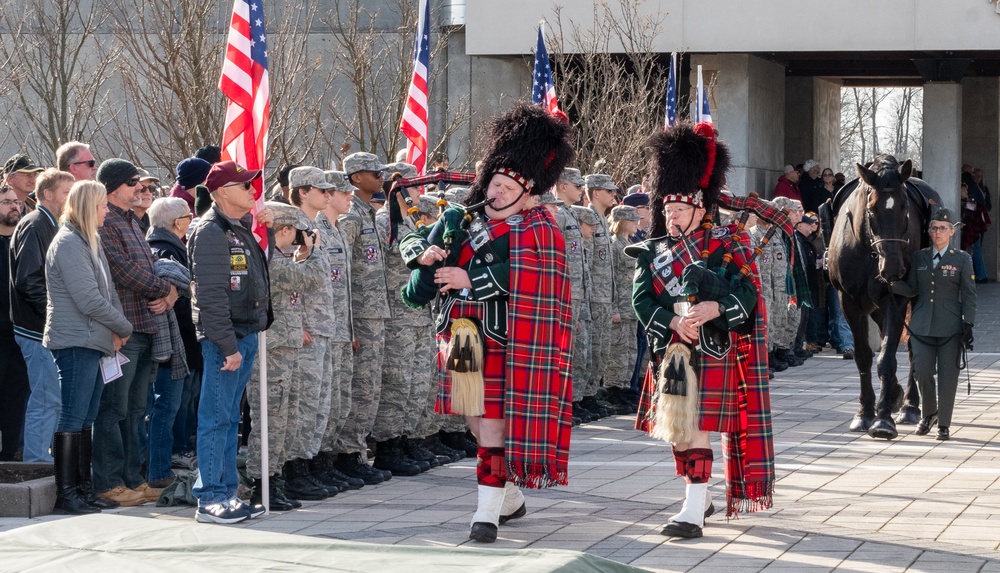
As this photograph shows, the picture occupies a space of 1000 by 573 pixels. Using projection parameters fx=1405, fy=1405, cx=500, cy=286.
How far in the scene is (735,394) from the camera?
7.17 m

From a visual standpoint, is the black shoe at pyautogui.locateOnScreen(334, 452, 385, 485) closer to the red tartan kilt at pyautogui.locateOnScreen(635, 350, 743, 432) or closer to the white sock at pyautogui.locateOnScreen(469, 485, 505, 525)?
the white sock at pyautogui.locateOnScreen(469, 485, 505, 525)

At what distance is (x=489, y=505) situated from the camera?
704 centimetres

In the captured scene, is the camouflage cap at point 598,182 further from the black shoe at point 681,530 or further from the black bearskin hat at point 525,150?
the black shoe at point 681,530

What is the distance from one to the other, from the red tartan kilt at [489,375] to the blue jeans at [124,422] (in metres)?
2.21

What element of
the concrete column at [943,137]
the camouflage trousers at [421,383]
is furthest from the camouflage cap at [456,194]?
the concrete column at [943,137]

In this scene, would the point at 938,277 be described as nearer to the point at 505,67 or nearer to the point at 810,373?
the point at 810,373

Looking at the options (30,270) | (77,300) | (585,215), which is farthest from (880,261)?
Answer: (30,270)

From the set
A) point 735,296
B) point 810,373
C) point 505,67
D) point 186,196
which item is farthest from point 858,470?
point 505,67

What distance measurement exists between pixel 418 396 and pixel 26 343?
2.60 metres

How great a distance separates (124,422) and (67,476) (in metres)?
0.74

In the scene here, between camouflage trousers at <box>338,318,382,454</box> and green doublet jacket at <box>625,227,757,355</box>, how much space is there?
2.43 m

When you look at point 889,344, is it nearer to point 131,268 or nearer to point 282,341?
point 282,341

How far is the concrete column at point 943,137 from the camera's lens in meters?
25.1

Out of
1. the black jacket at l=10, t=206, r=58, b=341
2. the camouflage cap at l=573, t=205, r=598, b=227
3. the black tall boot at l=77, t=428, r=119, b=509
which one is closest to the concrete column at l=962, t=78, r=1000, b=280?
the camouflage cap at l=573, t=205, r=598, b=227
